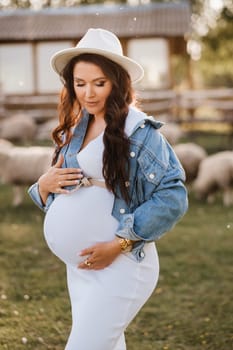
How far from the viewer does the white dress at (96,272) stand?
2672mm

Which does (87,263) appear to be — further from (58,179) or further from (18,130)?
(18,130)

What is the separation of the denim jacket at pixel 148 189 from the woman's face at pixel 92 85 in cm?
13

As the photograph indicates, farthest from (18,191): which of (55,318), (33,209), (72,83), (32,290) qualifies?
(72,83)

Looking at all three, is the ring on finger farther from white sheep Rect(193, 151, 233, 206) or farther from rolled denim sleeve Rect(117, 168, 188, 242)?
white sheep Rect(193, 151, 233, 206)

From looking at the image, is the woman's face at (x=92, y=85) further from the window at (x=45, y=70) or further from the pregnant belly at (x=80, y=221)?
the window at (x=45, y=70)

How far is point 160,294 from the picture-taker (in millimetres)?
5941

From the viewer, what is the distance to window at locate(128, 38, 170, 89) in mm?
23203

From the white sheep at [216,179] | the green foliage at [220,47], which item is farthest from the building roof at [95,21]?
the white sheep at [216,179]

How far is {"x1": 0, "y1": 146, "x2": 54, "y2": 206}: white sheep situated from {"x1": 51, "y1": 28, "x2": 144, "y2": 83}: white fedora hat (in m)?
6.90

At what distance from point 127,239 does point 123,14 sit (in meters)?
22.3

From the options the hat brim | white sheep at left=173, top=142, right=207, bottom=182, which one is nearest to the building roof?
Answer: white sheep at left=173, top=142, right=207, bottom=182

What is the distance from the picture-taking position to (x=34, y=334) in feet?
15.8

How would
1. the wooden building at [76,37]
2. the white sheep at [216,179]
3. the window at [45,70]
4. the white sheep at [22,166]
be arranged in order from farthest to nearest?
the window at [45,70] → the wooden building at [76,37] → the white sheep at [216,179] → the white sheep at [22,166]

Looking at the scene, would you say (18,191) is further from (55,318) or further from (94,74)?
(94,74)
